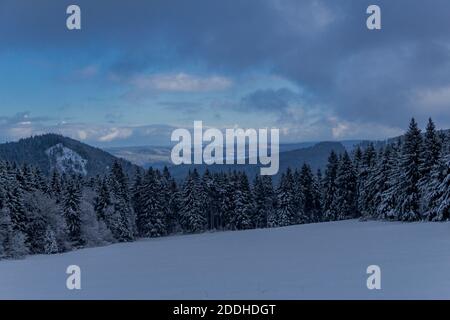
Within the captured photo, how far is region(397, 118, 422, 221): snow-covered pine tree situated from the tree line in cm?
9

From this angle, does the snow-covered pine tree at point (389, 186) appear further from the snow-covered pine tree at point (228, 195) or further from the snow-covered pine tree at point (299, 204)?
the snow-covered pine tree at point (228, 195)

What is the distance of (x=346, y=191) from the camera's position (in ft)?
199

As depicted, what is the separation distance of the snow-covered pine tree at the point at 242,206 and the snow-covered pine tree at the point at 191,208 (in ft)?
18.1

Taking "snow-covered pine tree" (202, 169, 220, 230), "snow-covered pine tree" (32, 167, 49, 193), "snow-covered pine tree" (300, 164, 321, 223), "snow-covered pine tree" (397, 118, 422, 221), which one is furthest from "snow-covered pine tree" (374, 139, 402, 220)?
"snow-covered pine tree" (32, 167, 49, 193)

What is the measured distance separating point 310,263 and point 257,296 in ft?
19.8

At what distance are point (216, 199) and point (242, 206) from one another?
7.81m

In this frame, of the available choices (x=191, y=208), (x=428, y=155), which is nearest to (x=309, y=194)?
(x=191, y=208)

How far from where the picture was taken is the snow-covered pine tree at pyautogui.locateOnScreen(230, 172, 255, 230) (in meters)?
70.0

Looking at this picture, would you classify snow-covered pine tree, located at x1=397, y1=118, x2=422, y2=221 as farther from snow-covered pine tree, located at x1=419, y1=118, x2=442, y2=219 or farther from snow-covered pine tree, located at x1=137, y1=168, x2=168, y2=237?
snow-covered pine tree, located at x1=137, y1=168, x2=168, y2=237

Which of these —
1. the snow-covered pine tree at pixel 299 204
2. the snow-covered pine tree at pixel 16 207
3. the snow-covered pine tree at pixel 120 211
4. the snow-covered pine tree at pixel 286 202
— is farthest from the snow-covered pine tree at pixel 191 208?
the snow-covered pine tree at pixel 16 207

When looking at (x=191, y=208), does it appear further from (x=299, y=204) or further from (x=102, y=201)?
(x=299, y=204)

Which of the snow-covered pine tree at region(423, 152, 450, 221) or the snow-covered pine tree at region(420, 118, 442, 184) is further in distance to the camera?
the snow-covered pine tree at region(420, 118, 442, 184)

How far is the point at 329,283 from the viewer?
10984 millimetres
